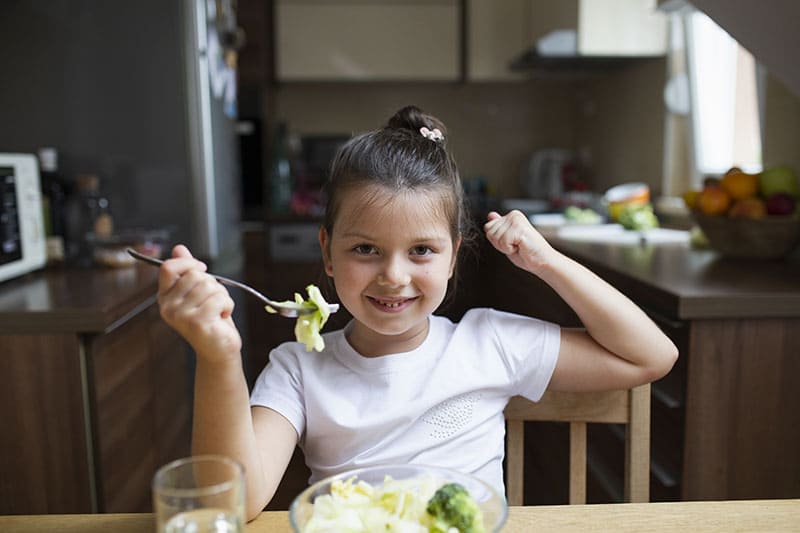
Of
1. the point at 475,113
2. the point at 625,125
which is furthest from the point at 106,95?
the point at 475,113

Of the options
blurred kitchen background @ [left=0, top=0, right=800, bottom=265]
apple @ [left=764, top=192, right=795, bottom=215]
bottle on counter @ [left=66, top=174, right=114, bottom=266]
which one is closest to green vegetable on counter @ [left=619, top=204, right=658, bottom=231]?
blurred kitchen background @ [left=0, top=0, right=800, bottom=265]

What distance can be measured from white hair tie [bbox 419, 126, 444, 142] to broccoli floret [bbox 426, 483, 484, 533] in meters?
0.57

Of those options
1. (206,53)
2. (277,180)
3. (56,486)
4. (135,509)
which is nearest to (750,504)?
(56,486)

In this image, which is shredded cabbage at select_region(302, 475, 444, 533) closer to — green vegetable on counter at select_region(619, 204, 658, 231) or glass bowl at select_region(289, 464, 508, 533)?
glass bowl at select_region(289, 464, 508, 533)

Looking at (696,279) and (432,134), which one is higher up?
(432,134)

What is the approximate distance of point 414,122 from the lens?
104 cm

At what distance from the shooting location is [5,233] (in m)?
1.69

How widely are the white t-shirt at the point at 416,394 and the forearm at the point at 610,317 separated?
2.7 inches

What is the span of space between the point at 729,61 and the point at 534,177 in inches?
60.3

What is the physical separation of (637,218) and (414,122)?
1704 millimetres

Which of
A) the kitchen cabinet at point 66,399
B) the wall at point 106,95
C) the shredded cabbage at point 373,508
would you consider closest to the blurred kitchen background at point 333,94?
the wall at point 106,95

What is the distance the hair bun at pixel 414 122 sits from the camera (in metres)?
1.04

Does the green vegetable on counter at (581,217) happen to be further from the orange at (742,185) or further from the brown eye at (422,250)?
the brown eye at (422,250)

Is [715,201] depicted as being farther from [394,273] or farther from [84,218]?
[84,218]
